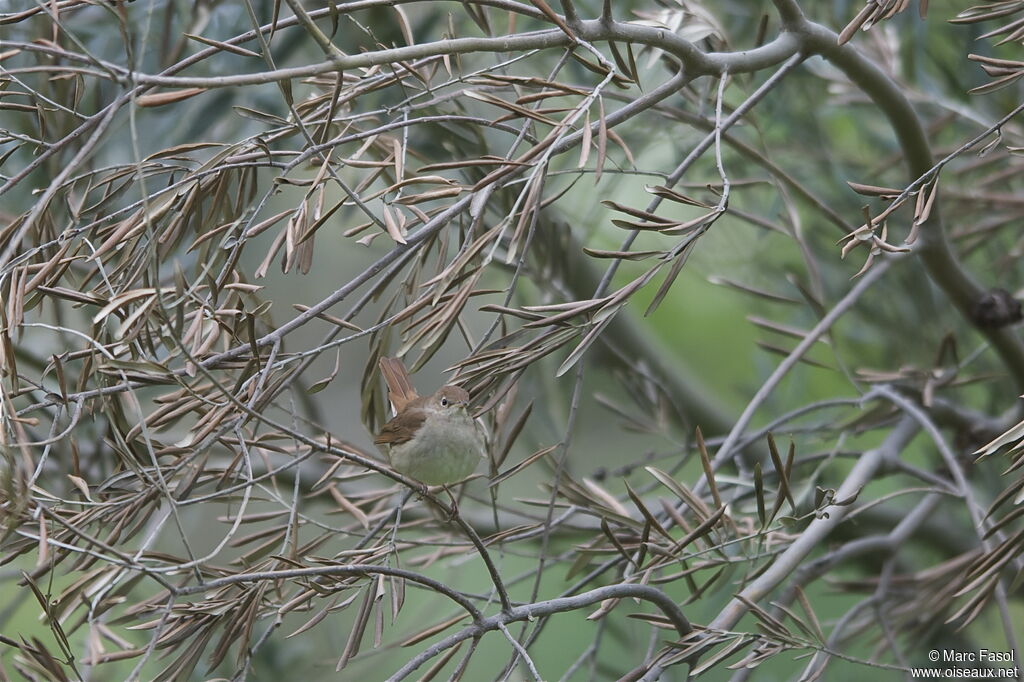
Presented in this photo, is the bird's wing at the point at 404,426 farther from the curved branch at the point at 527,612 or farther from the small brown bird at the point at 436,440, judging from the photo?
the curved branch at the point at 527,612

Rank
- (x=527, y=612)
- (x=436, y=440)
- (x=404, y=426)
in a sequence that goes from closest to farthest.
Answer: (x=527, y=612)
(x=436, y=440)
(x=404, y=426)

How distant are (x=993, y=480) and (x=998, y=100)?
1.03 metres

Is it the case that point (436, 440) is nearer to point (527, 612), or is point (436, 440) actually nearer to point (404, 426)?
point (404, 426)

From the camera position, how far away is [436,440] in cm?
201

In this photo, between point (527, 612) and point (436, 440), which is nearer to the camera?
point (527, 612)

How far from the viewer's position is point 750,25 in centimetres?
301

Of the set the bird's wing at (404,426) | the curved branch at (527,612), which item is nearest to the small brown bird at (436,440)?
the bird's wing at (404,426)

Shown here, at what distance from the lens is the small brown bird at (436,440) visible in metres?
1.97

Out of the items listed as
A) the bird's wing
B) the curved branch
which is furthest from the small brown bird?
the curved branch

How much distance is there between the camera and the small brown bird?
197cm

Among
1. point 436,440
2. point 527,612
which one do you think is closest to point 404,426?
point 436,440

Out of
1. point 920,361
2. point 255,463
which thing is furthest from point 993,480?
point 255,463

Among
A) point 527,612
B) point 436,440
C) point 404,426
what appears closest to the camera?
point 527,612

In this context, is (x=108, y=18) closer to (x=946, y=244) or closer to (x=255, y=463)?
(x=255, y=463)
